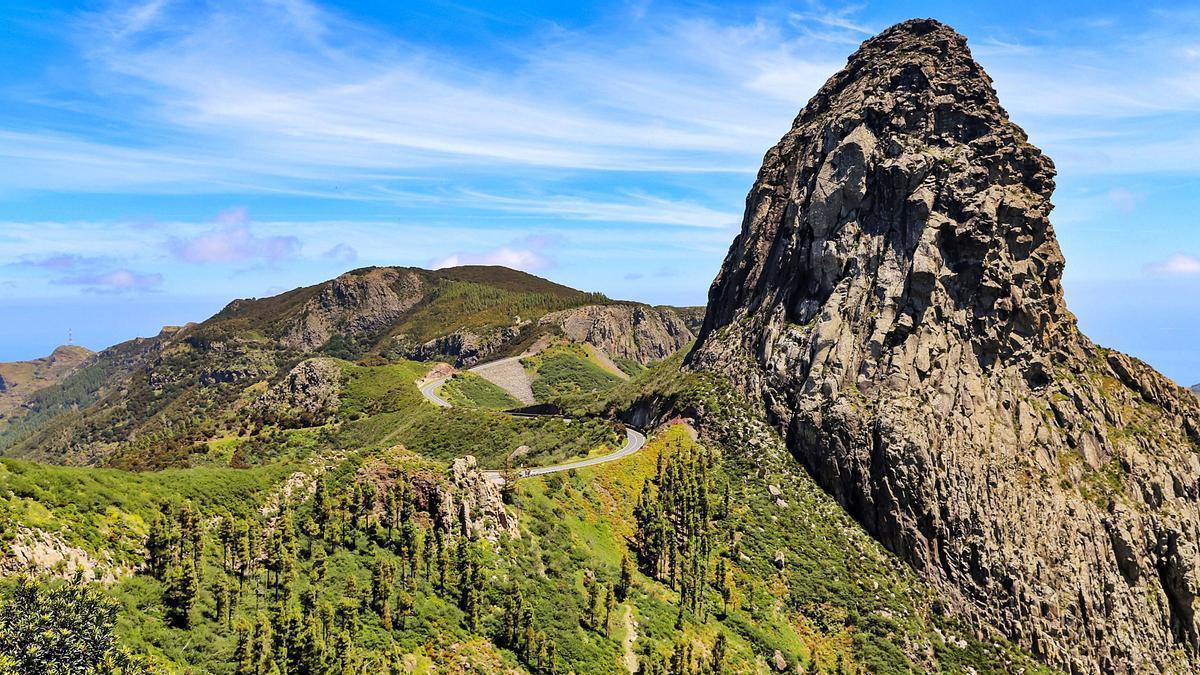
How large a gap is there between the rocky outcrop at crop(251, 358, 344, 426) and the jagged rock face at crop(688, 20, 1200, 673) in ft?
229

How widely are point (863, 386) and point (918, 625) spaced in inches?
1107

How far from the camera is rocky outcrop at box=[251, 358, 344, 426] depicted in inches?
4651

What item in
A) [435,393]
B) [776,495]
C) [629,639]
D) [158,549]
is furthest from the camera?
[435,393]

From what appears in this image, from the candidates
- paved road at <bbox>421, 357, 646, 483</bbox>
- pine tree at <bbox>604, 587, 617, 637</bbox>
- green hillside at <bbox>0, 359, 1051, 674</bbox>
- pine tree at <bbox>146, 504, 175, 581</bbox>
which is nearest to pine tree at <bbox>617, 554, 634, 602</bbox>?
green hillside at <bbox>0, 359, 1051, 674</bbox>

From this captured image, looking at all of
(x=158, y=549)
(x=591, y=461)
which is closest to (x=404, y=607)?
(x=158, y=549)

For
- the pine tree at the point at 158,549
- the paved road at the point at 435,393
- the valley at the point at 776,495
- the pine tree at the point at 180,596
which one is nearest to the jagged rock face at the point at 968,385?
the valley at the point at 776,495

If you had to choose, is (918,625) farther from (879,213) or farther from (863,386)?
(879,213)

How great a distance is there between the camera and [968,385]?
81312mm

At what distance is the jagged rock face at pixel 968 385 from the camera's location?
73312 millimetres

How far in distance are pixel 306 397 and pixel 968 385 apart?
111 meters

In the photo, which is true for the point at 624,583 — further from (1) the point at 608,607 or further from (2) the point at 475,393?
(2) the point at 475,393

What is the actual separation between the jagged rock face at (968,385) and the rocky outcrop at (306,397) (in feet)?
229

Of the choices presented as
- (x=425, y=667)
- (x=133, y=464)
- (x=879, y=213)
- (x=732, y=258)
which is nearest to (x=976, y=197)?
(x=879, y=213)

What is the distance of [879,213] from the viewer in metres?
89.9
